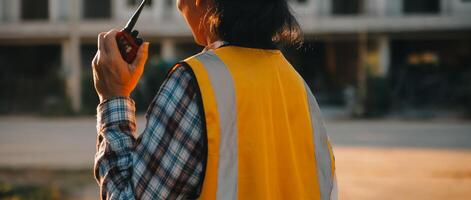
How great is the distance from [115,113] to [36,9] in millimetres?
28382

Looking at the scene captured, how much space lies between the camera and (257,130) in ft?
4.81

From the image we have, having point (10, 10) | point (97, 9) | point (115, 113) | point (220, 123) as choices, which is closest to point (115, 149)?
point (115, 113)

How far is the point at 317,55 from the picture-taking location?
28.1 metres

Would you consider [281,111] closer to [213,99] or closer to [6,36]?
[213,99]

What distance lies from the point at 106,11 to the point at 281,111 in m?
27.7

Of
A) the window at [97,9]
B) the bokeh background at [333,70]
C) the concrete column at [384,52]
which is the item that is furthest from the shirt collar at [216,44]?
the window at [97,9]

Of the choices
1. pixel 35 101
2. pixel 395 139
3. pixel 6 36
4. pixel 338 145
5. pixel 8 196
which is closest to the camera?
pixel 8 196

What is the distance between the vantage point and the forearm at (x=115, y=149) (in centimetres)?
143

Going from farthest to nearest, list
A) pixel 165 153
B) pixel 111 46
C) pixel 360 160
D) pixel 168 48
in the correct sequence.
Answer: pixel 168 48 < pixel 360 160 < pixel 111 46 < pixel 165 153

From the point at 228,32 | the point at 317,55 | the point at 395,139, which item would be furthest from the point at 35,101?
the point at 228,32

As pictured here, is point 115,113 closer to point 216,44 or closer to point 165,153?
point 165,153

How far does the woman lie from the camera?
4.65ft

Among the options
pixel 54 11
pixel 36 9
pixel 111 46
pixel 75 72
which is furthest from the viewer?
pixel 36 9

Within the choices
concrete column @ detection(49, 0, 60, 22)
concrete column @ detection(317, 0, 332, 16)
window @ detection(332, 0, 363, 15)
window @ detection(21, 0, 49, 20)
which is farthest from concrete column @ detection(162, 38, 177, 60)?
window @ detection(332, 0, 363, 15)
